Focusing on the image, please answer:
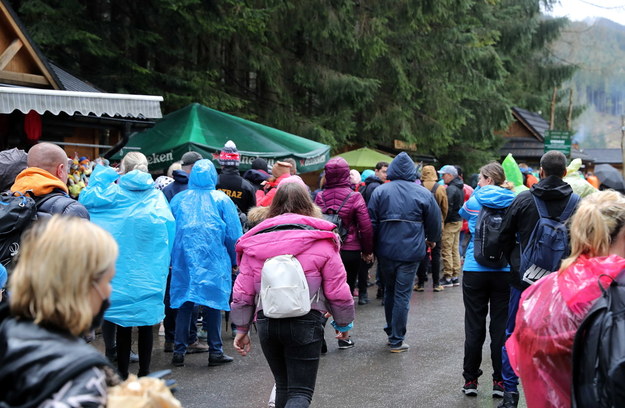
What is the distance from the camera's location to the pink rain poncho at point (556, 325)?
3.20 m

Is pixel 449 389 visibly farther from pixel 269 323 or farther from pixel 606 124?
pixel 606 124

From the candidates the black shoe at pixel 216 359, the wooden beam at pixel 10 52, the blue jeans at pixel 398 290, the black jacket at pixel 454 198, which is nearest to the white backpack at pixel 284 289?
the black shoe at pixel 216 359

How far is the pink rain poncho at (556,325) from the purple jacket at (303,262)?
160cm

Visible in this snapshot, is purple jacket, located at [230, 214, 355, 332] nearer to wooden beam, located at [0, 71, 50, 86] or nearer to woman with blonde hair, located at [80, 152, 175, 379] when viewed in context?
woman with blonde hair, located at [80, 152, 175, 379]

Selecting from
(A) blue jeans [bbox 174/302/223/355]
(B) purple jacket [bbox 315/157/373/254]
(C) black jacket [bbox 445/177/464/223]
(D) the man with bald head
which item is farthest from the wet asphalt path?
(C) black jacket [bbox 445/177/464/223]

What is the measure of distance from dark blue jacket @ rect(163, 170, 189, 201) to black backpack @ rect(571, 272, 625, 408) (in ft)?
19.2

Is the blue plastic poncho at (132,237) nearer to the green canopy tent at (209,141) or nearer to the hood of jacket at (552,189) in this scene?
the hood of jacket at (552,189)

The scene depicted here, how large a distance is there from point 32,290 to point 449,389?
5.24 metres

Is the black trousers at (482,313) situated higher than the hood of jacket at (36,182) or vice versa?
the hood of jacket at (36,182)

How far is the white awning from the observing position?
306 inches

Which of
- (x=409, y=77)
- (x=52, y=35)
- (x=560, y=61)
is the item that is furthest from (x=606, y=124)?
(x=52, y=35)

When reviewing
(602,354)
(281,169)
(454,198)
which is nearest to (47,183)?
(602,354)

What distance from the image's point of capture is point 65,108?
8.19 metres

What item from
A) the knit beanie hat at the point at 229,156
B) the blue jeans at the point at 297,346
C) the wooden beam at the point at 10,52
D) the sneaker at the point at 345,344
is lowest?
the sneaker at the point at 345,344
